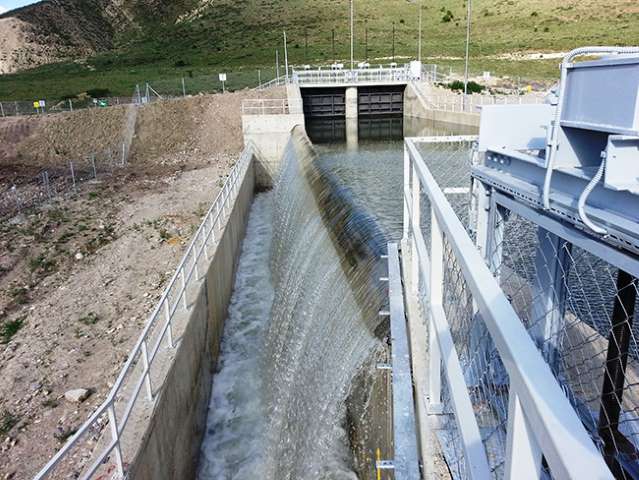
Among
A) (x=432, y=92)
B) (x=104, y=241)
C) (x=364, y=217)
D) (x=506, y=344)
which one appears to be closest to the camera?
(x=506, y=344)

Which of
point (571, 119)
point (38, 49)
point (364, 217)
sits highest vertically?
point (38, 49)

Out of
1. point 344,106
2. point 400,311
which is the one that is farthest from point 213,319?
point 344,106

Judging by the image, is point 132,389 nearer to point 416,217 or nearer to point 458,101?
point 416,217

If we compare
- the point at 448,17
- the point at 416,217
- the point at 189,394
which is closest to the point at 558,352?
the point at 416,217

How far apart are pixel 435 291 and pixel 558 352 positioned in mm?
2180

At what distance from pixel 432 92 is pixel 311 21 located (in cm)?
5913

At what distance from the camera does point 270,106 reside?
3341 cm

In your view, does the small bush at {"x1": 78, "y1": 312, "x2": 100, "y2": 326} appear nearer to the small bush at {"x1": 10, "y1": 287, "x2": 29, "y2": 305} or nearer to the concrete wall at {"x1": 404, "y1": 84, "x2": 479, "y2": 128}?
the small bush at {"x1": 10, "y1": 287, "x2": 29, "y2": 305}

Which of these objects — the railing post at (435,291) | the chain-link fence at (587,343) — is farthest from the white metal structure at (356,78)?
the railing post at (435,291)

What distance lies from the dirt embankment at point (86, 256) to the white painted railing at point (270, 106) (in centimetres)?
93

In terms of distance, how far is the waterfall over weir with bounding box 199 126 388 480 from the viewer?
6996mm

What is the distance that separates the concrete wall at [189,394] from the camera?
6441 mm

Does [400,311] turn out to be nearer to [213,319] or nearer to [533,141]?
[533,141]

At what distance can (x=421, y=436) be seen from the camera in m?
3.81
